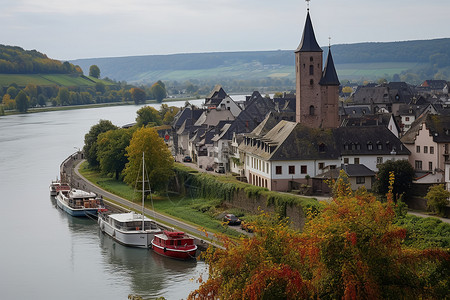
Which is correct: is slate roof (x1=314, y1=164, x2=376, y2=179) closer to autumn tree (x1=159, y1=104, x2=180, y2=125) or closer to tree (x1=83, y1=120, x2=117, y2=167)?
tree (x1=83, y1=120, x2=117, y2=167)

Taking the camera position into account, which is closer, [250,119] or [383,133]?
[383,133]

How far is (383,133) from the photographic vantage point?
177 feet

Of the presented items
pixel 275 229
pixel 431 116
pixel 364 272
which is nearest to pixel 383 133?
pixel 431 116

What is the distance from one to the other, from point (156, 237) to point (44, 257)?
21.5ft

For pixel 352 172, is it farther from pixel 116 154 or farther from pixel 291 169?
pixel 116 154

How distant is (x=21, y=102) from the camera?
194m

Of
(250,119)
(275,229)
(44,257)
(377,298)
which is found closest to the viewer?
(377,298)

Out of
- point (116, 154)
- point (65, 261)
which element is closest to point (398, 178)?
point (65, 261)

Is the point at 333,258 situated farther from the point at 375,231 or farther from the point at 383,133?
the point at 383,133

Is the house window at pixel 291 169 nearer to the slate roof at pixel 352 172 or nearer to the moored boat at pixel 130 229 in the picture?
the slate roof at pixel 352 172

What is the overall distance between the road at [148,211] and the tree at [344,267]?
981 centimetres

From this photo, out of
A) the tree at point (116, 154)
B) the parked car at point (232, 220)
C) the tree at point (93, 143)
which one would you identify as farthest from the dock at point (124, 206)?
the tree at point (116, 154)

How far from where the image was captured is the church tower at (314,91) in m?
60.0

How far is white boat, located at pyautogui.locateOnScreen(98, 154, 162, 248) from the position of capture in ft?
157
